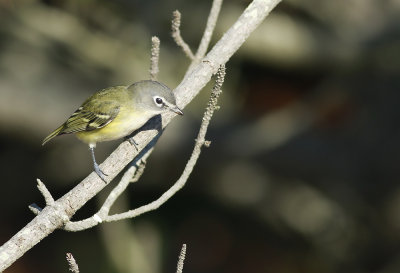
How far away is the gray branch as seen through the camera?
3.03 metres

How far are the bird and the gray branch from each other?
0.44ft

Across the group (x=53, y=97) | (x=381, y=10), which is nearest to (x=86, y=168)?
(x=53, y=97)

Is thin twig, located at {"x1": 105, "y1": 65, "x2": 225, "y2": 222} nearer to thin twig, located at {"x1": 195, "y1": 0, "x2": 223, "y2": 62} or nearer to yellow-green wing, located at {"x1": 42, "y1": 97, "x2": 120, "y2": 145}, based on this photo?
thin twig, located at {"x1": 195, "y1": 0, "x2": 223, "y2": 62}

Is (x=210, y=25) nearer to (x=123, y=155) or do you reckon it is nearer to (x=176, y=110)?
(x=176, y=110)

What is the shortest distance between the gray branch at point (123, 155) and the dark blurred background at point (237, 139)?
12.2ft

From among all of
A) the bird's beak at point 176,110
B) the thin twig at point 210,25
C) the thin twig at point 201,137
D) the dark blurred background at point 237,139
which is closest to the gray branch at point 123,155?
the bird's beak at point 176,110

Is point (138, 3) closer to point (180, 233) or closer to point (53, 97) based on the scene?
point (53, 97)

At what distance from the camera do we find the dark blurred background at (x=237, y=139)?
26.2 ft

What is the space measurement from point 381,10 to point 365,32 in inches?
19.1

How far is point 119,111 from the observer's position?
502 cm

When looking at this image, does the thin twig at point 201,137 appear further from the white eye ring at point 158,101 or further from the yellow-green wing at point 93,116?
the yellow-green wing at point 93,116

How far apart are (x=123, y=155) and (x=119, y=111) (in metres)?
1.27

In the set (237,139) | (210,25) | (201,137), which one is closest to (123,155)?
(201,137)

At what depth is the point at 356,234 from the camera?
8477 mm
